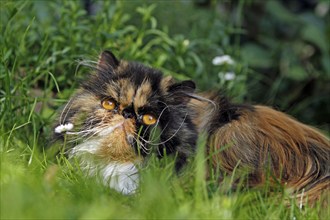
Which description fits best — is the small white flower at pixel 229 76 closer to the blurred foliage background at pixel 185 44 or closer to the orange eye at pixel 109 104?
the blurred foliage background at pixel 185 44

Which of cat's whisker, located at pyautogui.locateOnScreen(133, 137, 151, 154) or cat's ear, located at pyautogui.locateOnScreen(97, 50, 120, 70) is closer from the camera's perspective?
cat's whisker, located at pyautogui.locateOnScreen(133, 137, 151, 154)

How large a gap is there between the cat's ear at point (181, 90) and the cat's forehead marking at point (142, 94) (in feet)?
0.46

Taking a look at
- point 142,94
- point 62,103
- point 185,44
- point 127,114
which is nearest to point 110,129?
point 127,114

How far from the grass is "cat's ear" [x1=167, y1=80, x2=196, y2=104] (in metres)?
0.33

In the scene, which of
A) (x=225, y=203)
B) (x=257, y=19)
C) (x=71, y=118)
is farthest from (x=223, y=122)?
(x=257, y=19)

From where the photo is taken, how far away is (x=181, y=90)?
3344mm

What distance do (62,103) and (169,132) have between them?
0.91 meters

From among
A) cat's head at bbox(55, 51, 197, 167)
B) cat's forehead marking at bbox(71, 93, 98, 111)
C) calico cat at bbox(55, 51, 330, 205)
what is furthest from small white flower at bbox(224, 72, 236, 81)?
cat's forehead marking at bbox(71, 93, 98, 111)

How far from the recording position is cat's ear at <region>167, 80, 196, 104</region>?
131 inches

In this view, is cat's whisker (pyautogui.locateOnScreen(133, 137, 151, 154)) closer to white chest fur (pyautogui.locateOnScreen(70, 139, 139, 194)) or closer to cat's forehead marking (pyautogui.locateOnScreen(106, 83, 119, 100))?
white chest fur (pyautogui.locateOnScreen(70, 139, 139, 194))

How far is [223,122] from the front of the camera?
3.47 metres

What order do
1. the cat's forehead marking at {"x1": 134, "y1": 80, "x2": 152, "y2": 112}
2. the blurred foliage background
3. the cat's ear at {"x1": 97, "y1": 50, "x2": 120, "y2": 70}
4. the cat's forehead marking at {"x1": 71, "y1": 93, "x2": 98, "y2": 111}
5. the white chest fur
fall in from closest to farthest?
the white chest fur, the cat's forehead marking at {"x1": 134, "y1": 80, "x2": 152, "y2": 112}, the cat's forehead marking at {"x1": 71, "y1": 93, "x2": 98, "y2": 111}, the cat's ear at {"x1": 97, "y1": 50, "x2": 120, "y2": 70}, the blurred foliage background

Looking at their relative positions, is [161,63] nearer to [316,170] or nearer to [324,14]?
[316,170]

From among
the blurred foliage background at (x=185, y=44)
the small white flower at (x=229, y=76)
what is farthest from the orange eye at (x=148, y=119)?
the small white flower at (x=229, y=76)
